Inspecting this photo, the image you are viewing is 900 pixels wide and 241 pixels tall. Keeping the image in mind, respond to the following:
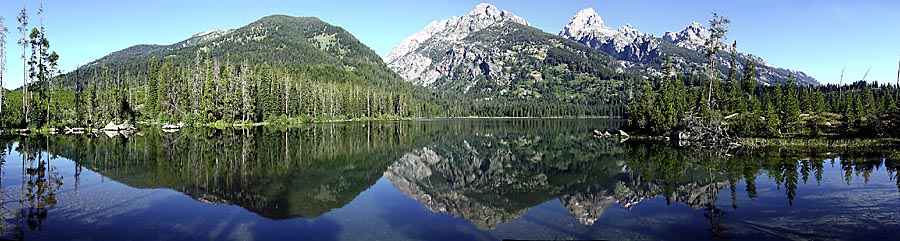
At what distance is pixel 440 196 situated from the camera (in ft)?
84.1

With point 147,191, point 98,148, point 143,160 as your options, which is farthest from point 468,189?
point 98,148

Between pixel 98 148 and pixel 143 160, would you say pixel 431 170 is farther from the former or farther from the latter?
pixel 98 148

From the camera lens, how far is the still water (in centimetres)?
1685

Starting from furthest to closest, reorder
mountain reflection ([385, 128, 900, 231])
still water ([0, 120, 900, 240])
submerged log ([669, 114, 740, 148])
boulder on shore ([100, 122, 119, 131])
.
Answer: boulder on shore ([100, 122, 119, 131]), submerged log ([669, 114, 740, 148]), mountain reflection ([385, 128, 900, 231]), still water ([0, 120, 900, 240])

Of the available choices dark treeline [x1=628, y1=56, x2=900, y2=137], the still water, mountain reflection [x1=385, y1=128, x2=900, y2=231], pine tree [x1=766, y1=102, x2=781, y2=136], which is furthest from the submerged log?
the still water

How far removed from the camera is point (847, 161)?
37500 millimetres

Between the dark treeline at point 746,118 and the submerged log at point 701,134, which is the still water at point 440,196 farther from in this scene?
the dark treeline at point 746,118

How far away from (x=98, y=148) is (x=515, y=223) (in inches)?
1705

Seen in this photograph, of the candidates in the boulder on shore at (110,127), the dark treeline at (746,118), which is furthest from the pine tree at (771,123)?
the boulder on shore at (110,127)

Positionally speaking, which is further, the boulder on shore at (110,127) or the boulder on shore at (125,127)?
the boulder on shore at (125,127)

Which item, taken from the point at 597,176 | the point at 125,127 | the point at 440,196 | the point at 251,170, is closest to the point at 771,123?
the point at 597,176

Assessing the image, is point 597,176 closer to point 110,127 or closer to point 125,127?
point 125,127

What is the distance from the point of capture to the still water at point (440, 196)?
663 inches

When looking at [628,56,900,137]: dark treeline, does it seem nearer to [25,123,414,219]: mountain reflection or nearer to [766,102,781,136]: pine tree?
[766,102,781,136]: pine tree
